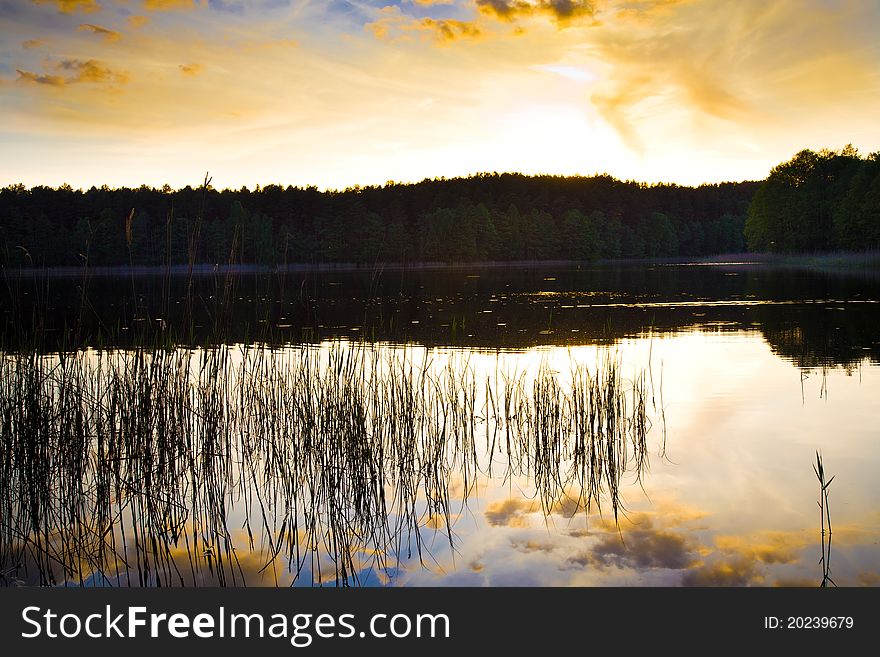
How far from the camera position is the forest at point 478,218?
73125 millimetres

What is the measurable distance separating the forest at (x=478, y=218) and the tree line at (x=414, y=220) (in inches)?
10.7

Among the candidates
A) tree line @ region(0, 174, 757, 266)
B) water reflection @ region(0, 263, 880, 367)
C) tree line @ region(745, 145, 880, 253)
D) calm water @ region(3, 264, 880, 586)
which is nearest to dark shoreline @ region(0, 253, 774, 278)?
tree line @ region(0, 174, 757, 266)

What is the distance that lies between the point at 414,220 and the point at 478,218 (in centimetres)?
2257

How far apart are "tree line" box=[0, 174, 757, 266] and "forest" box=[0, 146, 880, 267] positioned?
10.7 inches

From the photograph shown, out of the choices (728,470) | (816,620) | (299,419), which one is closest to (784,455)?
(728,470)

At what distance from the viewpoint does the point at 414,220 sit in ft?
433

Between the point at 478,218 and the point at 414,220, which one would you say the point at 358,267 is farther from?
the point at 414,220

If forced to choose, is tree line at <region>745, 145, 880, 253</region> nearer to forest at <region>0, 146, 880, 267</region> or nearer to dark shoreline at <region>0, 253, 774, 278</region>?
forest at <region>0, 146, 880, 267</region>

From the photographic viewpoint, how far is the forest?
240 feet

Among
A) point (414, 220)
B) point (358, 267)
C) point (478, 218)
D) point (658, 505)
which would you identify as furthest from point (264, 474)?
point (414, 220)

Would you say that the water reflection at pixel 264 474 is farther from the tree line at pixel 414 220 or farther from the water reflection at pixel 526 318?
the tree line at pixel 414 220

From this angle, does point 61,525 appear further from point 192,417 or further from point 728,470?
point 728,470

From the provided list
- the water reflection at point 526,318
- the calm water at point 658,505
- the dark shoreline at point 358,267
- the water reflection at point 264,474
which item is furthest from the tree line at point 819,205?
the water reflection at point 264,474

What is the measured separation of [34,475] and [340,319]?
16.5 metres
